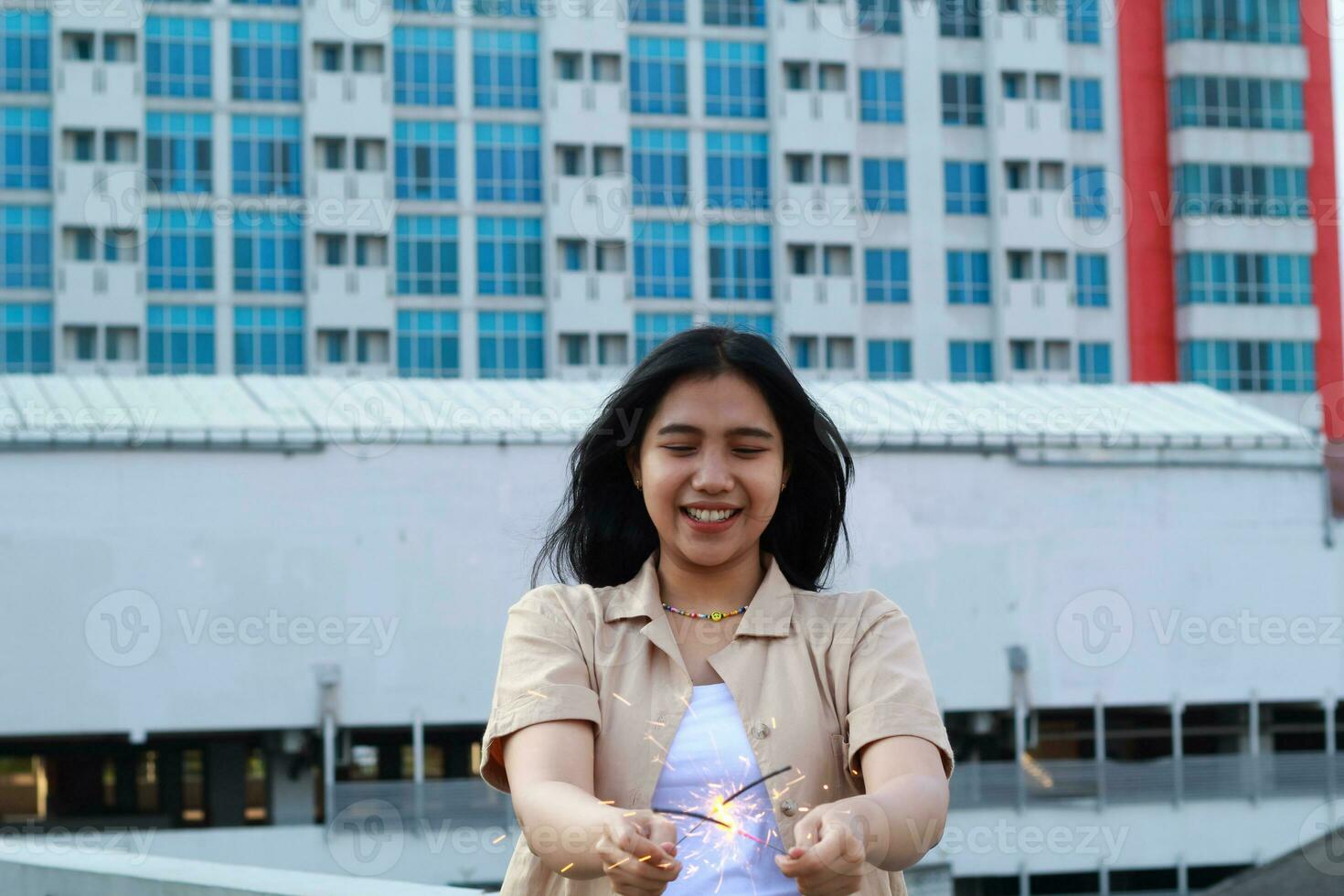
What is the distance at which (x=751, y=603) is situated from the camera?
2.63m

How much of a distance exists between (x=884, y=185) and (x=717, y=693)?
44.6m

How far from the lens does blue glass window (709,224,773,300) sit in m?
44.8

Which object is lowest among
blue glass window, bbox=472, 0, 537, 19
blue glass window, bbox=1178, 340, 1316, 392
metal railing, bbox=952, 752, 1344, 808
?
metal railing, bbox=952, 752, 1344, 808

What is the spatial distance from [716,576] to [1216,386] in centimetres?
4589

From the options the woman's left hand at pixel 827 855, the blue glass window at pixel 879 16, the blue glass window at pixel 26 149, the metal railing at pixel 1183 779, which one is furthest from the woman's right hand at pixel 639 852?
the blue glass window at pixel 879 16

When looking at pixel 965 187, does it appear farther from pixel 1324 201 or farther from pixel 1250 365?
pixel 1324 201

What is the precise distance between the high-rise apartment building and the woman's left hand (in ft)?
127

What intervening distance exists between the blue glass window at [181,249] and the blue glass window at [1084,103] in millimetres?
22787

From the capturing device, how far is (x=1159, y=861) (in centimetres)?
2677

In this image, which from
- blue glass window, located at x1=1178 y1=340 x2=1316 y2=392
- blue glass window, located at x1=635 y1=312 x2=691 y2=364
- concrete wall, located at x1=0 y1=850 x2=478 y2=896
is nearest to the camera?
concrete wall, located at x1=0 y1=850 x2=478 y2=896

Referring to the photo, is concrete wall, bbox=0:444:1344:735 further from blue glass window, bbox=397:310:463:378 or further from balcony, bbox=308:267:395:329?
balcony, bbox=308:267:395:329

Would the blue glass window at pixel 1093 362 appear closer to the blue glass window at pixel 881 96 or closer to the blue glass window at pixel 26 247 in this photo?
the blue glass window at pixel 881 96

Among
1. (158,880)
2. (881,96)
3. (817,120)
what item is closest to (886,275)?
(817,120)

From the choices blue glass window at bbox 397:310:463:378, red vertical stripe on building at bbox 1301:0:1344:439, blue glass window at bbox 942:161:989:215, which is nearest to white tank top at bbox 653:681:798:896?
blue glass window at bbox 397:310:463:378
